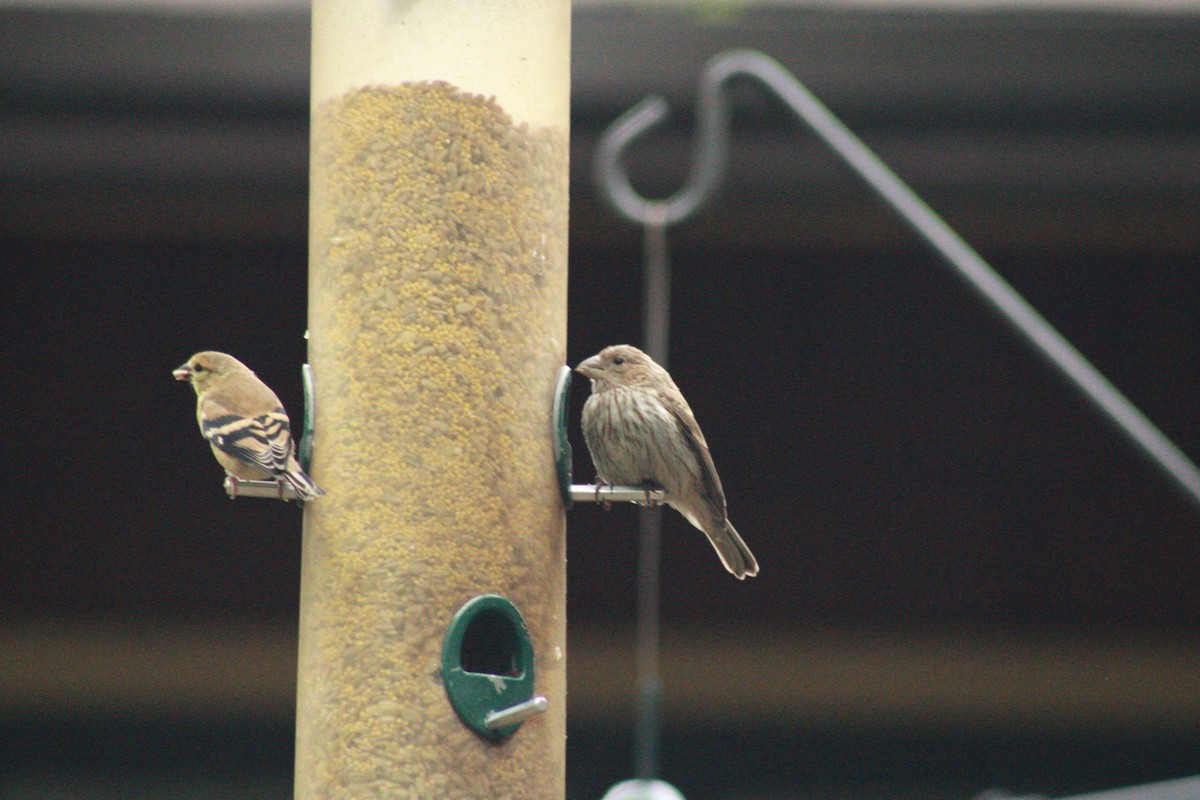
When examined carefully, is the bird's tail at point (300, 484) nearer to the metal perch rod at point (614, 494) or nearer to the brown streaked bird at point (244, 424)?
the brown streaked bird at point (244, 424)

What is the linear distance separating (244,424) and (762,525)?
7355mm

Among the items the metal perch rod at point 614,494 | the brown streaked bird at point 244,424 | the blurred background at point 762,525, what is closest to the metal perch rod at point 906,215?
the metal perch rod at point 614,494

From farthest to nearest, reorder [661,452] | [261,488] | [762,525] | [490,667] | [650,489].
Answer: [762,525] < [661,452] < [650,489] < [490,667] < [261,488]

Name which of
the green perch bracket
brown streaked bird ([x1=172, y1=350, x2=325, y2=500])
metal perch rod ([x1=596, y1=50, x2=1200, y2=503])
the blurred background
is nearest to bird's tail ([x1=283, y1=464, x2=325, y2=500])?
brown streaked bird ([x1=172, y1=350, x2=325, y2=500])

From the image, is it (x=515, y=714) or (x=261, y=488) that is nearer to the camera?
(x=515, y=714)

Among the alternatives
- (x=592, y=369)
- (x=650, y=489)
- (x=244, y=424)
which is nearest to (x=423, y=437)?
(x=244, y=424)

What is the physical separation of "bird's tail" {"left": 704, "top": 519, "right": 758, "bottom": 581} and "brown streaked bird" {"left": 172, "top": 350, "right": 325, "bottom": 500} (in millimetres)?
1261

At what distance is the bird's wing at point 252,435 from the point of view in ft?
12.4

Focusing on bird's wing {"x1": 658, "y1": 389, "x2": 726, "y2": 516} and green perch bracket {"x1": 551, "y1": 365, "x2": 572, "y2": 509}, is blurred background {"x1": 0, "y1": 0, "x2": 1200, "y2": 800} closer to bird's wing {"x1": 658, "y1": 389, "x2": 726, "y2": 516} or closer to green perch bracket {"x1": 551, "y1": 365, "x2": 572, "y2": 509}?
bird's wing {"x1": 658, "y1": 389, "x2": 726, "y2": 516}

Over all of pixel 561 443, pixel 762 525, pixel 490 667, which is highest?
pixel 561 443

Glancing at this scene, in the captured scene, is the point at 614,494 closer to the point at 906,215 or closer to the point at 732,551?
the point at 732,551

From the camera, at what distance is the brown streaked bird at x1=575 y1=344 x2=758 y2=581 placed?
4.59 meters

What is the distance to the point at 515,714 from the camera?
12.0 feet

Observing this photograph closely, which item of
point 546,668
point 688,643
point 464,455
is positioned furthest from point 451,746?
point 688,643
